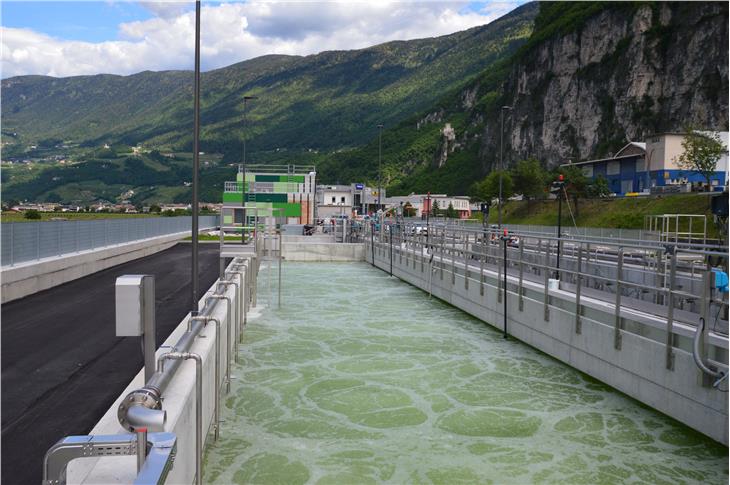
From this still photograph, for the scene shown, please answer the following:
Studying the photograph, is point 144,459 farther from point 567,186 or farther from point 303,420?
point 567,186

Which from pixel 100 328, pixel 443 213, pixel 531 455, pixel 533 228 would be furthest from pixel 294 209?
pixel 531 455

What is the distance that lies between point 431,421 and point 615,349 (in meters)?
3.33

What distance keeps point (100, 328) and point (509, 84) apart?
482 feet

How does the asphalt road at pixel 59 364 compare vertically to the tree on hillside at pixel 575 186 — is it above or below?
below

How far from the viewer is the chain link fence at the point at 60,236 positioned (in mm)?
18039

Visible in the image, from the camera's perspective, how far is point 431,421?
982 cm

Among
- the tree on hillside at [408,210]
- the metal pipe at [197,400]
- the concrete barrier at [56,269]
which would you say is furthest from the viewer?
the tree on hillside at [408,210]

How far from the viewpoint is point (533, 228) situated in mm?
65688

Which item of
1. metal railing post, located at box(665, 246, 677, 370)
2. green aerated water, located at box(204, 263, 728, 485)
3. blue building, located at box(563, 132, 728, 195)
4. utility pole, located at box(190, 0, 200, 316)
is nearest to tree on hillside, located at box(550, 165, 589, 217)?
blue building, located at box(563, 132, 728, 195)

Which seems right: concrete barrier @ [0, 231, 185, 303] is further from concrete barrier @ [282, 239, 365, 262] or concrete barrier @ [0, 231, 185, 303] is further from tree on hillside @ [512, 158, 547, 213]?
tree on hillside @ [512, 158, 547, 213]

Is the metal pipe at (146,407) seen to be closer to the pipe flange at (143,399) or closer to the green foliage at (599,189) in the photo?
the pipe flange at (143,399)

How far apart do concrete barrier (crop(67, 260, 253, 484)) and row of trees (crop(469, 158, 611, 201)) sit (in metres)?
76.1

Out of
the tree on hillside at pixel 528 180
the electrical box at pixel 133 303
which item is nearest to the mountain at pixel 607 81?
the tree on hillside at pixel 528 180

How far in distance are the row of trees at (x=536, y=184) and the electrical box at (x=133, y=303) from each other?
261ft
